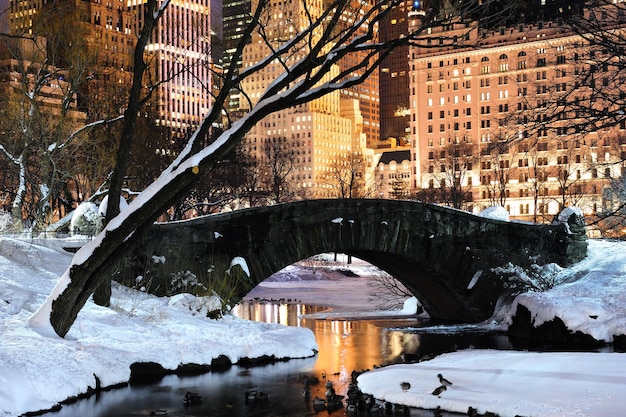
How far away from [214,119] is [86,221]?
1338 centimetres

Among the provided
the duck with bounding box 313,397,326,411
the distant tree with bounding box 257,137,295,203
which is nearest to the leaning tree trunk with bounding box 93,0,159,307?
the duck with bounding box 313,397,326,411

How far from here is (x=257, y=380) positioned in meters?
22.3

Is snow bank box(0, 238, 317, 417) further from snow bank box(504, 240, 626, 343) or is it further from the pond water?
snow bank box(504, 240, 626, 343)

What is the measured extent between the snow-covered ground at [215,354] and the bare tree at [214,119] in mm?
1477

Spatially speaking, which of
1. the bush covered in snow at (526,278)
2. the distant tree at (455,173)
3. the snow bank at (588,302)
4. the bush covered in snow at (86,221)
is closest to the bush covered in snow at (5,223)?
the bush covered in snow at (86,221)

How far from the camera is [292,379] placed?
886 inches

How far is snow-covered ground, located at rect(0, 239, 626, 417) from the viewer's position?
56.5 ft

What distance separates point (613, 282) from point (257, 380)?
20.1 metres

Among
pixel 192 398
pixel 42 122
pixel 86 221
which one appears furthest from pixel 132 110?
pixel 42 122

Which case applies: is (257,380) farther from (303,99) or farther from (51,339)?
(303,99)

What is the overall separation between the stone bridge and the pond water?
2.84 metres

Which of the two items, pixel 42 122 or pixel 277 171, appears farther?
pixel 277 171

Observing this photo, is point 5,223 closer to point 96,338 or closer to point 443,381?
point 96,338

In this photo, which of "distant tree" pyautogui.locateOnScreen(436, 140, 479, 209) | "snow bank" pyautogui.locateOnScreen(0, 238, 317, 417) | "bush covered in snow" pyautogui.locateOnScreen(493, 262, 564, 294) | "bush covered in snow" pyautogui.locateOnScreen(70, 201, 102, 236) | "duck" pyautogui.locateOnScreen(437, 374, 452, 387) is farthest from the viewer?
"distant tree" pyautogui.locateOnScreen(436, 140, 479, 209)
